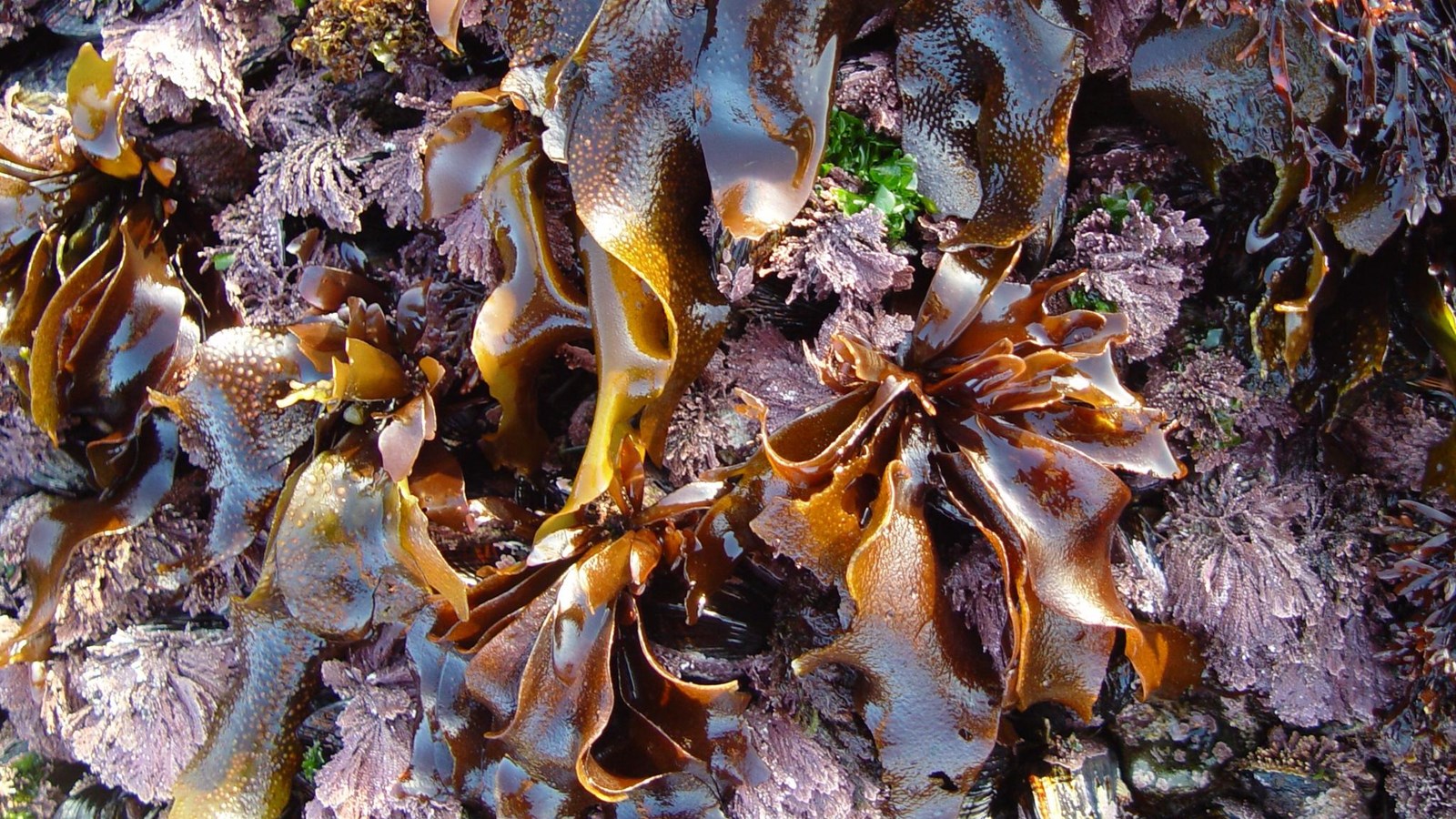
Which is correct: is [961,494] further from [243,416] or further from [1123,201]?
[243,416]

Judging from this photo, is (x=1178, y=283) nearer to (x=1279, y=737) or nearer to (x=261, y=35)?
(x=1279, y=737)

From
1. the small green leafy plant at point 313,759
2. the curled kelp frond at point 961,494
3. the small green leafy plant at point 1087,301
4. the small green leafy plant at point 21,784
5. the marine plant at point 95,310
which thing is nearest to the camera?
the curled kelp frond at point 961,494

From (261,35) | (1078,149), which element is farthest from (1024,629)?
(261,35)

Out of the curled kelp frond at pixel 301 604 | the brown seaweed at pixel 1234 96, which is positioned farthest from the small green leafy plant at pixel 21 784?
the brown seaweed at pixel 1234 96

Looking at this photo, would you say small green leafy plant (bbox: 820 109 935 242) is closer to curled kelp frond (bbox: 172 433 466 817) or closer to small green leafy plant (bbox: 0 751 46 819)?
curled kelp frond (bbox: 172 433 466 817)

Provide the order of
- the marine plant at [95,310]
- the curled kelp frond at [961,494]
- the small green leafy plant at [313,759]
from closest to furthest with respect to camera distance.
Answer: the curled kelp frond at [961,494], the marine plant at [95,310], the small green leafy plant at [313,759]

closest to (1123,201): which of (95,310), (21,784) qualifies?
(95,310)

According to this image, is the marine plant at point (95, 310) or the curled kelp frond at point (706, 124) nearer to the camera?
the curled kelp frond at point (706, 124)

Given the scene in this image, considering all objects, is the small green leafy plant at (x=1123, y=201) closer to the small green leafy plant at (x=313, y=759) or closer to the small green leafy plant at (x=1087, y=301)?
the small green leafy plant at (x=1087, y=301)
